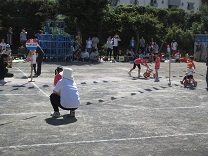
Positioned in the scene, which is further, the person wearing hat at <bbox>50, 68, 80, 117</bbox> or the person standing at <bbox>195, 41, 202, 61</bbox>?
the person standing at <bbox>195, 41, 202, 61</bbox>

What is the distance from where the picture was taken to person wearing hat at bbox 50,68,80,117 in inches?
336

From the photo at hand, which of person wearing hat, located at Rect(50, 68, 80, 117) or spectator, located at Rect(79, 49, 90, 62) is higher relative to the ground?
spectator, located at Rect(79, 49, 90, 62)

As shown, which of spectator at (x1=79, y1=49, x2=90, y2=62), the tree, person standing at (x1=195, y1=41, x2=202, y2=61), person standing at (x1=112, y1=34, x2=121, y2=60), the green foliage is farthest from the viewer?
the green foliage

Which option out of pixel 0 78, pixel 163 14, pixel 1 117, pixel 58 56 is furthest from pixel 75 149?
pixel 163 14

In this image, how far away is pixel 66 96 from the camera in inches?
336

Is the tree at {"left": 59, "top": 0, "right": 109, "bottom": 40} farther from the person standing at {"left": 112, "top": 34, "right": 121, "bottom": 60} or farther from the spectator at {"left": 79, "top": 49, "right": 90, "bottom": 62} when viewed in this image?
the spectator at {"left": 79, "top": 49, "right": 90, "bottom": 62}

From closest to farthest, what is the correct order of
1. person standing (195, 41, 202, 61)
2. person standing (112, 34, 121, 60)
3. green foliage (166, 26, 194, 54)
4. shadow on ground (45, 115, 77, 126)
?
shadow on ground (45, 115, 77, 126)
person standing (112, 34, 121, 60)
person standing (195, 41, 202, 61)
green foliage (166, 26, 194, 54)

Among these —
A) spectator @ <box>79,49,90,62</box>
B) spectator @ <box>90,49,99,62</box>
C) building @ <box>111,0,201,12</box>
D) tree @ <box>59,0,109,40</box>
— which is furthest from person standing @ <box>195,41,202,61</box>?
Answer: building @ <box>111,0,201,12</box>

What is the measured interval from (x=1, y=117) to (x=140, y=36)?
23.7 metres

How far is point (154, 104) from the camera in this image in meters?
10.7

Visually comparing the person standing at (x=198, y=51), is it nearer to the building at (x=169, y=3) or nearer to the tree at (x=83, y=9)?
the tree at (x=83, y=9)

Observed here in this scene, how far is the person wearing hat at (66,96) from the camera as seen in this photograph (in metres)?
8.55

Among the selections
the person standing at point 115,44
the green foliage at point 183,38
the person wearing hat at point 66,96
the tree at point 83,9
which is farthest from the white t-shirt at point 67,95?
the green foliage at point 183,38

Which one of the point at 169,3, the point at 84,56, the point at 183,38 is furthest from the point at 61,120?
the point at 169,3
